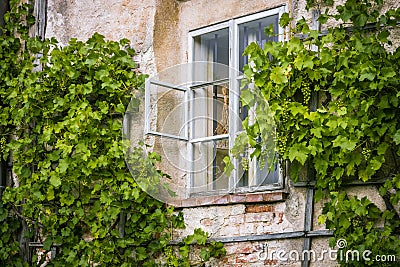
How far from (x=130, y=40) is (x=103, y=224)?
1309 millimetres

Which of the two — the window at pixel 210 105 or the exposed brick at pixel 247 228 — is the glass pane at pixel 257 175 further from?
the exposed brick at pixel 247 228

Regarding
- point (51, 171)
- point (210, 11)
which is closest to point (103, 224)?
point (51, 171)

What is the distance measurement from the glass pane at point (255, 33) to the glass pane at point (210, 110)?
231mm

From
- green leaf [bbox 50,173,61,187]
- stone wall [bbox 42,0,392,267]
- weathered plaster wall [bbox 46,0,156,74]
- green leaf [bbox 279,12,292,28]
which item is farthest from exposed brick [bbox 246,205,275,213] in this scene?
green leaf [bbox 50,173,61,187]

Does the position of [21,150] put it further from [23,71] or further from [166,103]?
[166,103]

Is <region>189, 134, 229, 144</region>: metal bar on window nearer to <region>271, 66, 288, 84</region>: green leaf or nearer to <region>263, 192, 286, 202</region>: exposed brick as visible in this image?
<region>263, 192, 286, 202</region>: exposed brick

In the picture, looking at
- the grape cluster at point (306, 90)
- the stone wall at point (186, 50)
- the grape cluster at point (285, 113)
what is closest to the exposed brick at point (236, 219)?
the stone wall at point (186, 50)

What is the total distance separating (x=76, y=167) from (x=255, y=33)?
5.01 ft

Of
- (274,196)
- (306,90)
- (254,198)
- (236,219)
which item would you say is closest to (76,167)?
(236,219)

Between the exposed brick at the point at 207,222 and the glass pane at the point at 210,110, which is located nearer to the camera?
the exposed brick at the point at 207,222

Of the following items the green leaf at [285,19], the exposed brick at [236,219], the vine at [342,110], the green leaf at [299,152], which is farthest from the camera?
the exposed brick at [236,219]

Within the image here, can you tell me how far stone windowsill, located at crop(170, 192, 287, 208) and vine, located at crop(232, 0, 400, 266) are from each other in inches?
8.4

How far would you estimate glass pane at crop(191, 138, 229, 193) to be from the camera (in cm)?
470

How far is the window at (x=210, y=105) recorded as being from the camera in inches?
185
